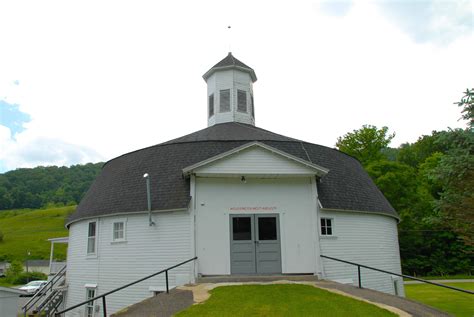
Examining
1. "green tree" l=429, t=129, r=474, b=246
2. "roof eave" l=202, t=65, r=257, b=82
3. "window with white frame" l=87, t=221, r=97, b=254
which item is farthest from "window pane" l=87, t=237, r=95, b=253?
"green tree" l=429, t=129, r=474, b=246

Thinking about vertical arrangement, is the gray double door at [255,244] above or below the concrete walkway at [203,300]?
above

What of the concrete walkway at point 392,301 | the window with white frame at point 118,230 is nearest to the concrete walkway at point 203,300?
the concrete walkway at point 392,301

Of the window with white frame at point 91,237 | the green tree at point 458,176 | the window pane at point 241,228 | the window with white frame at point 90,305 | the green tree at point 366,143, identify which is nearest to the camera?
Result: the green tree at point 458,176

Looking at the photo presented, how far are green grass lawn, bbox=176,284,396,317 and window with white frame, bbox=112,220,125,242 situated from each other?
493 centimetres

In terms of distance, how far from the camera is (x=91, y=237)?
15.9 metres

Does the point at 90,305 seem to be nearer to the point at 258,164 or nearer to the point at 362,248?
the point at 258,164

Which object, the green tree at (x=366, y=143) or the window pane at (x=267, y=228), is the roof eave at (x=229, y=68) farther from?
the green tree at (x=366, y=143)

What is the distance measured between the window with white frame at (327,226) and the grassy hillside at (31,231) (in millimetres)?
52632

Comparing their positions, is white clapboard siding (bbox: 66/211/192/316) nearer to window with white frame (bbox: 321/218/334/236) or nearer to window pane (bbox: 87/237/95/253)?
window pane (bbox: 87/237/95/253)

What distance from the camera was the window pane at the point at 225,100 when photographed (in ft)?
67.3

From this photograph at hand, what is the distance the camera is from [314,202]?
45.9 feet

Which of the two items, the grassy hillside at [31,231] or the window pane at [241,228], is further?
the grassy hillside at [31,231]

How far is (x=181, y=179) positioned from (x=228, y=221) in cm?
230

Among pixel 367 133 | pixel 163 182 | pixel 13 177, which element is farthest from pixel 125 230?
pixel 13 177
